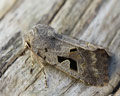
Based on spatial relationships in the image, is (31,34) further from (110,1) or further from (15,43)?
(110,1)

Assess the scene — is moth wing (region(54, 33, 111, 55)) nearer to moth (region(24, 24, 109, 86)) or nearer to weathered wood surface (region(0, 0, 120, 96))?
moth (region(24, 24, 109, 86))

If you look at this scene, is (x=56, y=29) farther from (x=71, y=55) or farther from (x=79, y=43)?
(x=71, y=55)

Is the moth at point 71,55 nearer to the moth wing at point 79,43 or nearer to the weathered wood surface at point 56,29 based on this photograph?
the moth wing at point 79,43

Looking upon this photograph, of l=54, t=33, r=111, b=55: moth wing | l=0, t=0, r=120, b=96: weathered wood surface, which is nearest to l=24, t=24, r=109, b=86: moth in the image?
l=54, t=33, r=111, b=55: moth wing

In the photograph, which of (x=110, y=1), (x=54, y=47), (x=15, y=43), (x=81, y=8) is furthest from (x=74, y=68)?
(x=110, y=1)

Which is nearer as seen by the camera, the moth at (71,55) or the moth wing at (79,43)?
the moth at (71,55)

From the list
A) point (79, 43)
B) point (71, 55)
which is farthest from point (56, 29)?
point (71, 55)

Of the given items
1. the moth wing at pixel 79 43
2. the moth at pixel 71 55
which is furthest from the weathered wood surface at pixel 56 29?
the moth wing at pixel 79 43
